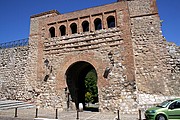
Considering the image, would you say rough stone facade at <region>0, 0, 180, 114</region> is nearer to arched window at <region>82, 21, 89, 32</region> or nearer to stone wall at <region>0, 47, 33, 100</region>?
stone wall at <region>0, 47, 33, 100</region>

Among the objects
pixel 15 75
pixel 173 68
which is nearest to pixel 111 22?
pixel 173 68

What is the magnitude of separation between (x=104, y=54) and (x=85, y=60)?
1.42 metres

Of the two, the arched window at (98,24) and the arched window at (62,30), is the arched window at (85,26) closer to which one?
the arched window at (98,24)

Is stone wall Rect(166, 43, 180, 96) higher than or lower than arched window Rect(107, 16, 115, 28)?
lower

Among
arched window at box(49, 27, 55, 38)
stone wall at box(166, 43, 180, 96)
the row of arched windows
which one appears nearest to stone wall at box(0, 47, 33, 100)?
arched window at box(49, 27, 55, 38)

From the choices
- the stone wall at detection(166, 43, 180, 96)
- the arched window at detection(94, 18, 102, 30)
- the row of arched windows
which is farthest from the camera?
the arched window at detection(94, 18, 102, 30)

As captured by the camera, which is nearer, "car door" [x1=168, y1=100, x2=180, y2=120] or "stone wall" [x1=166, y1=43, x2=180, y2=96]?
"car door" [x1=168, y1=100, x2=180, y2=120]

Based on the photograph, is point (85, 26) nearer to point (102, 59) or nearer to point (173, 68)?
point (102, 59)

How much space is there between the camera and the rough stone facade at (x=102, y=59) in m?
10.8

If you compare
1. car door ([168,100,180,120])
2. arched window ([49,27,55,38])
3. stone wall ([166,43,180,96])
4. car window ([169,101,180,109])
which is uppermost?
arched window ([49,27,55,38])

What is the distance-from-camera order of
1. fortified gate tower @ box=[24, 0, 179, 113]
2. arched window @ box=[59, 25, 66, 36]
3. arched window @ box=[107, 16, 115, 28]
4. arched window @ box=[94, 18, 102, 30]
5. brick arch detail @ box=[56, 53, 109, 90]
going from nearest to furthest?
fortified gate tower @ box=[24, 0, 179, 113], brick arch detail @ box=[56, 53, 109, 90], arched window @ box=[107, 16, 115, 28], arched window @ box=[94, 18, 102, 30], arched window @ box=[59, 25, 66, 36]

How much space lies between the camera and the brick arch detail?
37.6ft

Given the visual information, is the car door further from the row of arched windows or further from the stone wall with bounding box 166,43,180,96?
the row of arched windows

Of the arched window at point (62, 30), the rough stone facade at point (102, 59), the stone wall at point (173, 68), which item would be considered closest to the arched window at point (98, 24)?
the rough stone facade at point (102, 59)
